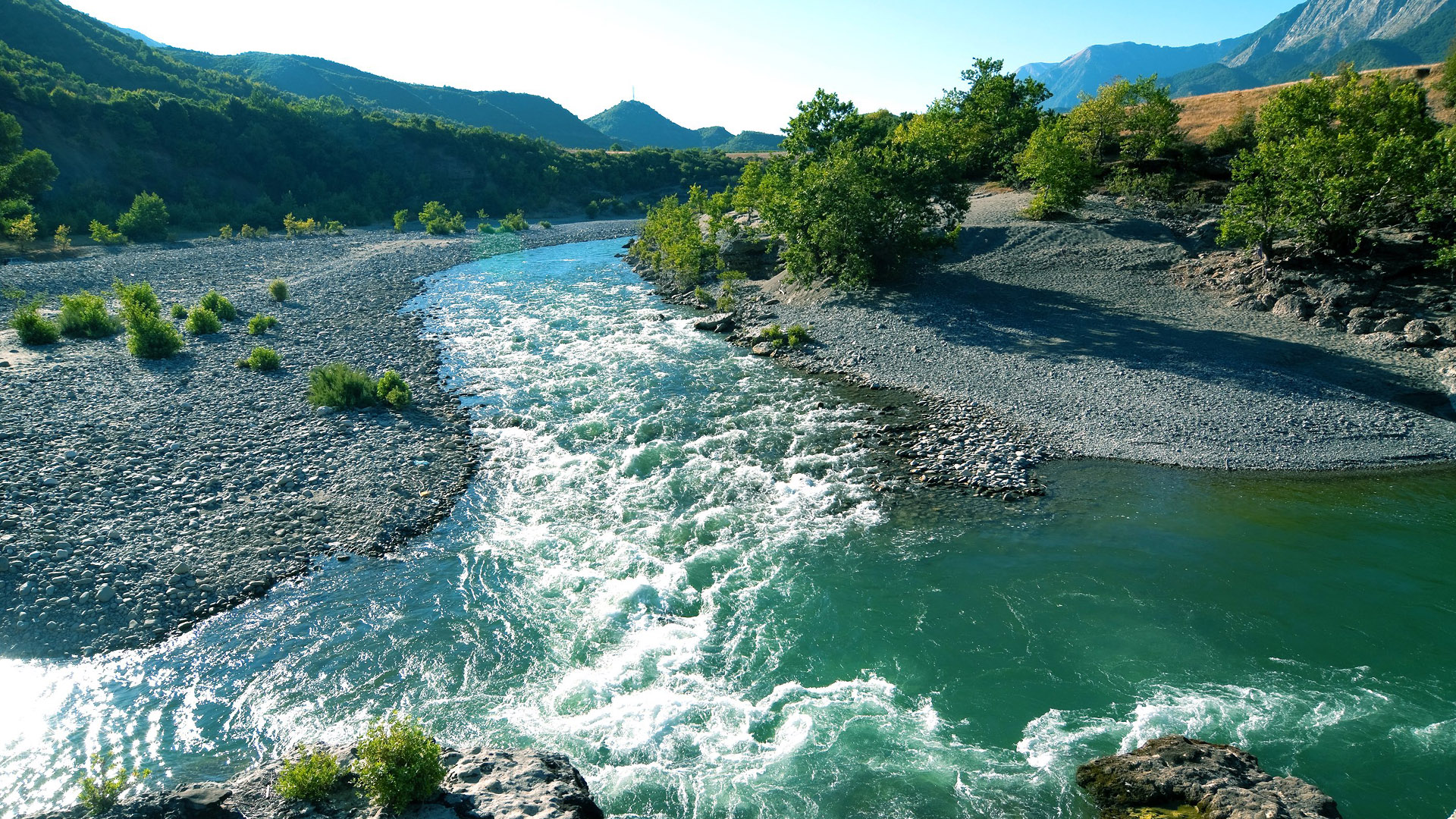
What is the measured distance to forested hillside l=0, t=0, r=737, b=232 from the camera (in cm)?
5600

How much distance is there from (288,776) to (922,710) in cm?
784

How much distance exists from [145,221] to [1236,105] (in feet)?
274

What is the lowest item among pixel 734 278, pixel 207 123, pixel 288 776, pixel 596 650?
pixel 596 650

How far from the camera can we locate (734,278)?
36.1 m

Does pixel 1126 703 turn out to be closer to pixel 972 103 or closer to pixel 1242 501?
pixel 1242 501

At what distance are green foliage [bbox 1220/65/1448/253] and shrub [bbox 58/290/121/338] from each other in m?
Result: 42.8

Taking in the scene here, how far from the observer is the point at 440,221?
215 feet

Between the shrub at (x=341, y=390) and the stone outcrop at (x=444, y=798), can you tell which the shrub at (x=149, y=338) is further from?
the stone outcrop at (x=444, y=798)

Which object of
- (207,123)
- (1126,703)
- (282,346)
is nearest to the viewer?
(1126,703)

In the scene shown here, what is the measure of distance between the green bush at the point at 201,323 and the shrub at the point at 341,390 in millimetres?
10451

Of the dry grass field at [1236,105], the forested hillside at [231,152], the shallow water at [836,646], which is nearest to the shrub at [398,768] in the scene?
the shallow water at [836,646]

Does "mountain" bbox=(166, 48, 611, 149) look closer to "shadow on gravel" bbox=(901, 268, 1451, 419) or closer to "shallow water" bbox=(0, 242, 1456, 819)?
"shadow on gravel" bbox=(901, 268, 1451, 419)

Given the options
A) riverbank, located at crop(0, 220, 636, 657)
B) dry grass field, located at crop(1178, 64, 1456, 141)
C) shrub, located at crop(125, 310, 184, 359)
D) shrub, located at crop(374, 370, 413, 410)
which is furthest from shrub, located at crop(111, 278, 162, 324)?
dry grass field, located at crop(1178, 64, 1456, 141)

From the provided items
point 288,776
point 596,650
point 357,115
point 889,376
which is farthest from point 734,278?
point 357,115
